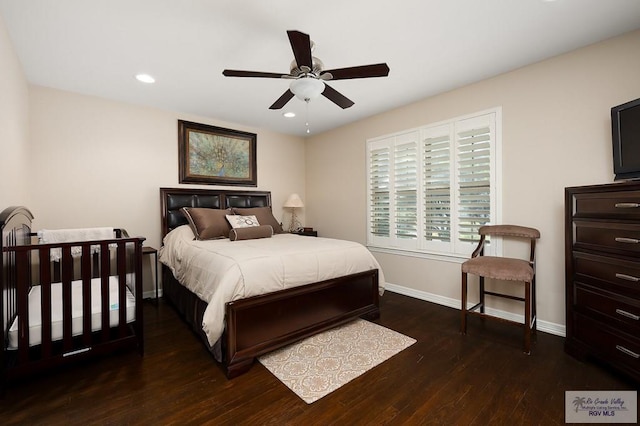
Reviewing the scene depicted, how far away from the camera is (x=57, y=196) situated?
125 inches

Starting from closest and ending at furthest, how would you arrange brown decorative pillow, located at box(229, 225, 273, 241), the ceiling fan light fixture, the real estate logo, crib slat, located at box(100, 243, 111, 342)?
the real estate logo < crib slat, located at box(100, 243, 111, 342) < the ceiling fan light fixture < brown decorative pillow, located at box(229, 225, 273, 241)

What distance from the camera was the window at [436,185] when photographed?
3.06m

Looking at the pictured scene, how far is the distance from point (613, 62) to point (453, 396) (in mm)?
2898

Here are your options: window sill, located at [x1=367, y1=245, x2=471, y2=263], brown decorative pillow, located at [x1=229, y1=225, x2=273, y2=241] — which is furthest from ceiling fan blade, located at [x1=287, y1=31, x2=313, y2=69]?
window sill, located at [x1=367, y1=245, x2=471, y2=263]

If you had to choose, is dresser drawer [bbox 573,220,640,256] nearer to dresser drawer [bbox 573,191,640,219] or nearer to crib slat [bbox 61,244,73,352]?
dresser drawer [bbox 573,191,640,219]

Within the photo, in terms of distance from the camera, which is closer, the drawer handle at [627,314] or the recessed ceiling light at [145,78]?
the drawer handle at [627,314]

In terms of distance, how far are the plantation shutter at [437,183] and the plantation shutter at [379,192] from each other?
58 centimetres

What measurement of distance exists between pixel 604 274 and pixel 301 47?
2624 millimetres

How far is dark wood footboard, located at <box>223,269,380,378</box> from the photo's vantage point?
2.06 metres

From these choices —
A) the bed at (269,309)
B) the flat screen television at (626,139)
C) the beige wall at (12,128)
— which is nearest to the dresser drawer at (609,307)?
the flat screen television at (626,139)

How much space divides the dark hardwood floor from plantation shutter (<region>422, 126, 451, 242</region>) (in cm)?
137

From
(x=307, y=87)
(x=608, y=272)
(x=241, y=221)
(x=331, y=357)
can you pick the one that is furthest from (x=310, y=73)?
(x=608, y=272)

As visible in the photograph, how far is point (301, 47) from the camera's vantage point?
1.81 meters

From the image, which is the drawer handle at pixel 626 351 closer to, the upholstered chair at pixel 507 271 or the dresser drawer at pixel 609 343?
the dresser drawer at pixel 609 343
